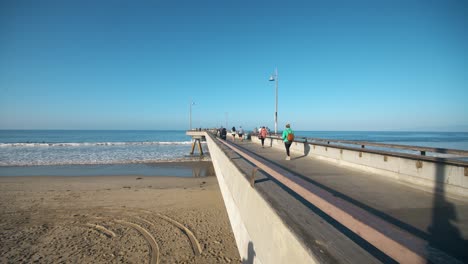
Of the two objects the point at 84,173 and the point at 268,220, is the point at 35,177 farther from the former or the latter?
the point at 268,220

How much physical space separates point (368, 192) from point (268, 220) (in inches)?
143

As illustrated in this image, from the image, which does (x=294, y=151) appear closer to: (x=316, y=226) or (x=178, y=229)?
(x=178, y=229)

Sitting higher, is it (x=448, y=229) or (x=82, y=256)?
(x=448, y=229)

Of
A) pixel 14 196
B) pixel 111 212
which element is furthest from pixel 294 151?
pixel 14 196

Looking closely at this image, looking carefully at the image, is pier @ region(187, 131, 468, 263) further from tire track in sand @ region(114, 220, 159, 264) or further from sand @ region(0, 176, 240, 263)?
sand @ region(0, 176, 240, 263)

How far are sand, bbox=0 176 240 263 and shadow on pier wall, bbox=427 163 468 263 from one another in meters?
4.60

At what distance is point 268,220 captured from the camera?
2508 mm

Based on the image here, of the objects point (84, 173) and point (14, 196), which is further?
point (84, 173)

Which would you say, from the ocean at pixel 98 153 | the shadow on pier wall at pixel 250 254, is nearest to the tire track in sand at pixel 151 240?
the shadow on pier wall at pixel 250 254

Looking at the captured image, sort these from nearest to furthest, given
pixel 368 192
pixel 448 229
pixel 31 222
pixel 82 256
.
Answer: pixel 448 229, pixel 368 192, pixel 82 256, pixel 31 222

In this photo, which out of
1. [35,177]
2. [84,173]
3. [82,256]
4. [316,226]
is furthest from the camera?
[84,173]

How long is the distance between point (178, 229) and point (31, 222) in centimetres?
591

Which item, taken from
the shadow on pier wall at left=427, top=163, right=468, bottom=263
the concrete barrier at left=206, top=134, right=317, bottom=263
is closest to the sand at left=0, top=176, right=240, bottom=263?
the concrete barrier at left=206, top=134, right=317, bottom=263

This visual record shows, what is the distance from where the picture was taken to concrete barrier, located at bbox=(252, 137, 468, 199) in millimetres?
4699
